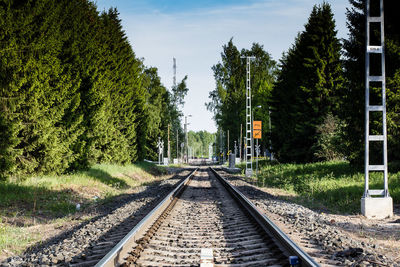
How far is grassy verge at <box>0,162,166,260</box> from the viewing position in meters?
7.42

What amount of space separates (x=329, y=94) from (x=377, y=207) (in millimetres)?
19653

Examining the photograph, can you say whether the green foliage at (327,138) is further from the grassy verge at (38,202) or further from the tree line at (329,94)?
the grassy verge at (38,202)

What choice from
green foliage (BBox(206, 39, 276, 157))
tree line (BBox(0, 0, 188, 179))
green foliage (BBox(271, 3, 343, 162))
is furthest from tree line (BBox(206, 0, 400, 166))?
tree line (BBox(0, 0, 188, 179))

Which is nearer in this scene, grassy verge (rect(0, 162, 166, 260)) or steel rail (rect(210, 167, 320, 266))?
steel rail (rect(210, 167, 320, 266))

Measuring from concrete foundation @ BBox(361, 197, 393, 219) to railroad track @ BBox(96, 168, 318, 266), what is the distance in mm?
3090

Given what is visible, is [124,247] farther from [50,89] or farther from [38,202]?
[50,89]

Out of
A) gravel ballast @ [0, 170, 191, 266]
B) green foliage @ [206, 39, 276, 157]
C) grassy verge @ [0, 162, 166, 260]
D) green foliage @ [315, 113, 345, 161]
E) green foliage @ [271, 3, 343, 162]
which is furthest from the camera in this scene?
green foliage @ [206, 39, 276, 157]

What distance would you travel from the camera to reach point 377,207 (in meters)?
9.46

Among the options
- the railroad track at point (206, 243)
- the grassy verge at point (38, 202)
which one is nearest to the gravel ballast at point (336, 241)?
the railroad track at point (206, 243)

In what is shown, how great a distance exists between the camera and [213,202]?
38.8ft

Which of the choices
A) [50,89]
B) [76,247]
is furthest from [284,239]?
[50,89]

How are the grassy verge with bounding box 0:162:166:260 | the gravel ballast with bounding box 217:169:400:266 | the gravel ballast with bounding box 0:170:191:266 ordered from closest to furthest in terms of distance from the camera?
the gravel ballast with bounding box 217:169:400:266, the gravel ballast with bounding box 0:170:191:266, the grassy verge with bounding box 0:162:166:260

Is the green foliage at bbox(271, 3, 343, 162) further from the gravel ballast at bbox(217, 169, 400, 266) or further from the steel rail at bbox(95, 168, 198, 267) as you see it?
the steel rail at bbox(95, 168, 198, 267)

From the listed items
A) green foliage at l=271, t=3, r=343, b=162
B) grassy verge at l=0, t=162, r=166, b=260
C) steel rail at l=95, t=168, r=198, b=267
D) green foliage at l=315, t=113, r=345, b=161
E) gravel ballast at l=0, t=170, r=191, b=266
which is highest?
green foliage at l=271, t=3, r=343, b=162
